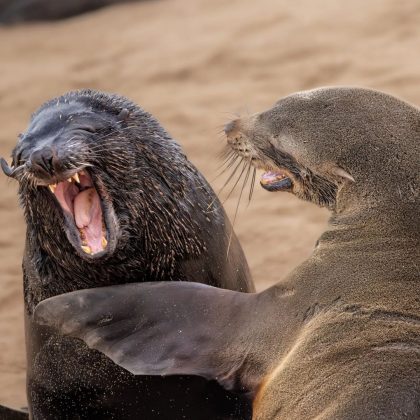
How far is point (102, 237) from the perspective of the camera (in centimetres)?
486

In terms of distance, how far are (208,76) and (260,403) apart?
6290mm

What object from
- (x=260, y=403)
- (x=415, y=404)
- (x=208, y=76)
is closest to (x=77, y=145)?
(x=260, y=403)

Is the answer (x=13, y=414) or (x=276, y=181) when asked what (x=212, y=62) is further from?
(x=276, y=181)

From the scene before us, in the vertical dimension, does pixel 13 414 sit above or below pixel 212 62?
below

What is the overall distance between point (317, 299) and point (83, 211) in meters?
1.07

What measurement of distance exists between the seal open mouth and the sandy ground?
10.2 feet

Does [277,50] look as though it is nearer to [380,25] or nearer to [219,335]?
[380,25]

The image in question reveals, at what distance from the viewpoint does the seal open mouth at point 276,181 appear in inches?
181

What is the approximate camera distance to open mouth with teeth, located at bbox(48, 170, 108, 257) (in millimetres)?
4840

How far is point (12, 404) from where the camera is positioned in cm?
606

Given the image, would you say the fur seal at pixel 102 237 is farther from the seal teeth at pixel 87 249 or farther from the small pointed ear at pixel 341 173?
the small pointed ear at pixel 341 173

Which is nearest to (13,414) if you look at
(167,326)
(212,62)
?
(167,326)

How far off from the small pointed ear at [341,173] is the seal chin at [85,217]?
964mm

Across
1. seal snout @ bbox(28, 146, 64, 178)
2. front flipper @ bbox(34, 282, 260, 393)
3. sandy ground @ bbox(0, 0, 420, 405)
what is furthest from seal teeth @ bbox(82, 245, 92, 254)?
sandy ground @ bbox(0, 0, 420, 405)
